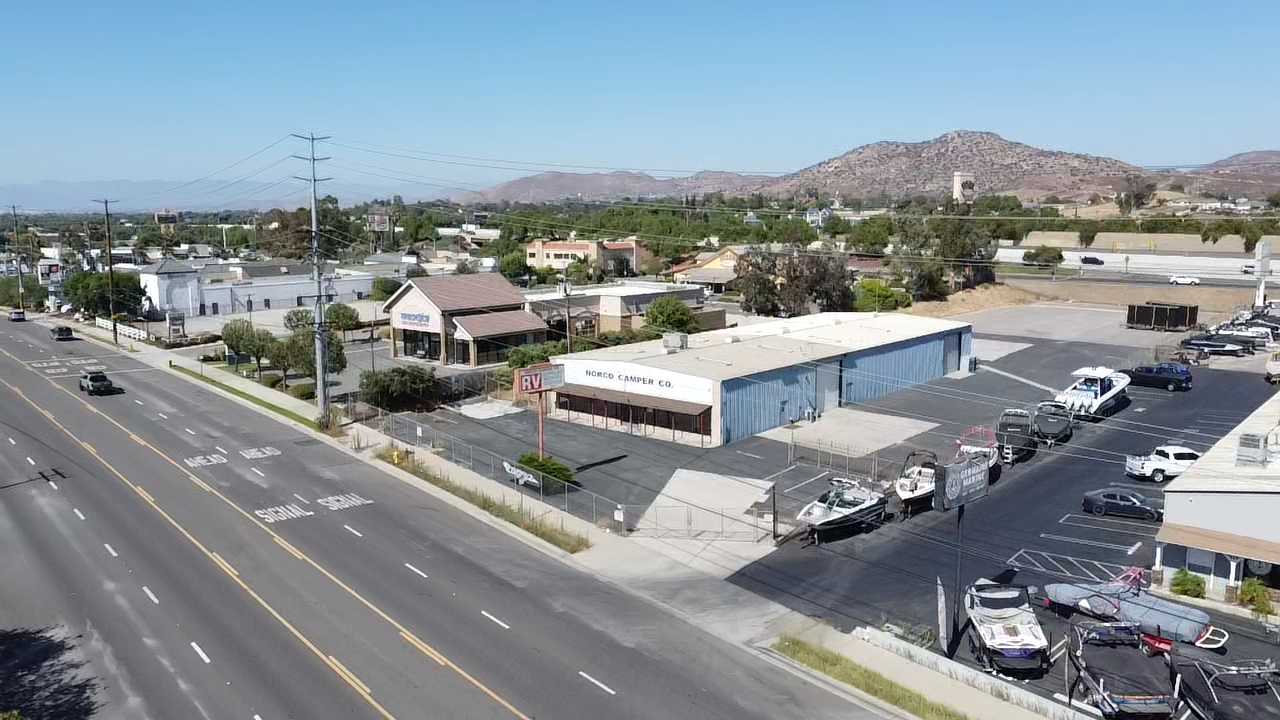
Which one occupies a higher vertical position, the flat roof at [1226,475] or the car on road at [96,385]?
the flat roof at [1226,475]

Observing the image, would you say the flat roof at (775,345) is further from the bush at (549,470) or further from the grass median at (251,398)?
the grass median at (251,398)

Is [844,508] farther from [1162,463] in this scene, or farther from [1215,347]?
[1215,347]

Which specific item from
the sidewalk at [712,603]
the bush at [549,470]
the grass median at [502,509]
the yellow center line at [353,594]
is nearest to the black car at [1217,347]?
the bush at [549,470]

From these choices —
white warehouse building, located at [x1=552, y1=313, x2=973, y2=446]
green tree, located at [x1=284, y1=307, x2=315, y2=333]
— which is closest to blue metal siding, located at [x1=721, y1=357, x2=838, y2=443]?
white warehouse building, located at [x1=552, y1=313, x2=973, y2=446]

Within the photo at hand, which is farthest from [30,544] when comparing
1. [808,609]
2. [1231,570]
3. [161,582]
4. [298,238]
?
[298,238]

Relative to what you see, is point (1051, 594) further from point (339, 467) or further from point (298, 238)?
point (298, 238)

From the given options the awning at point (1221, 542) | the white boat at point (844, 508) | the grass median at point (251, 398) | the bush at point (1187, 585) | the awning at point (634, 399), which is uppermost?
the awning at point (634, 399)

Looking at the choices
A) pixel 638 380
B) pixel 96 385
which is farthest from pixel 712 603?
pixel 96 385
